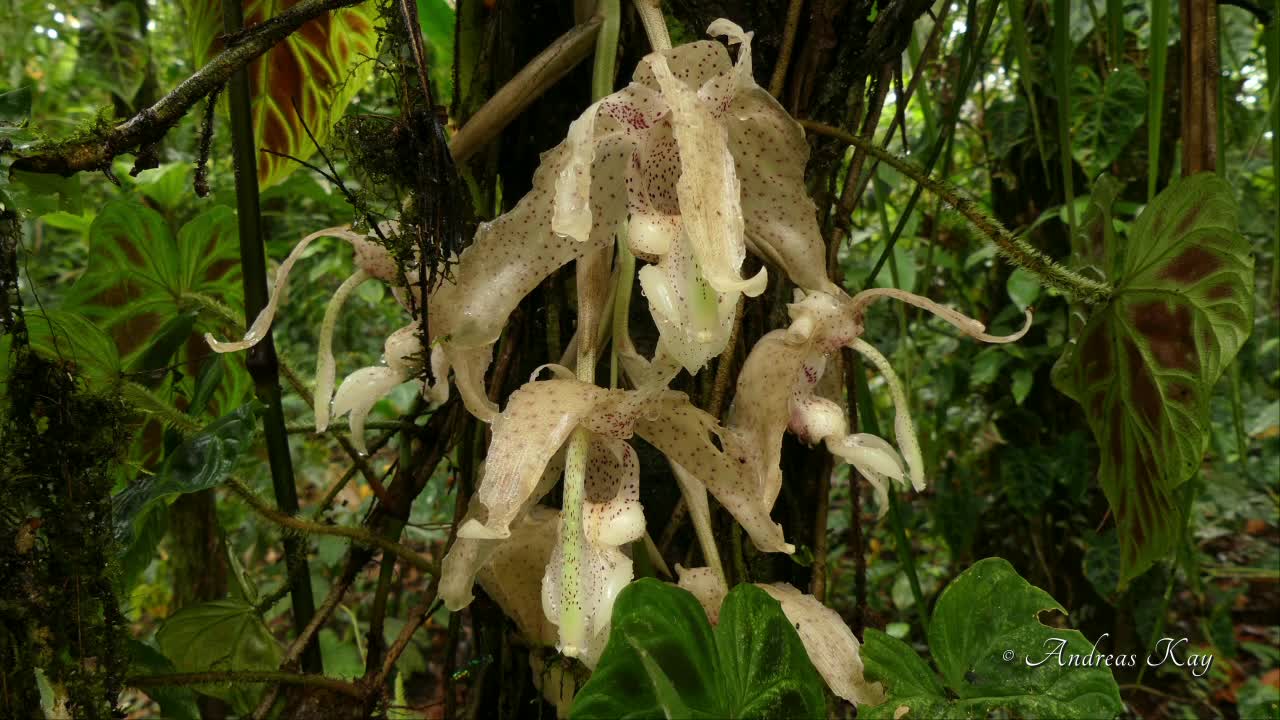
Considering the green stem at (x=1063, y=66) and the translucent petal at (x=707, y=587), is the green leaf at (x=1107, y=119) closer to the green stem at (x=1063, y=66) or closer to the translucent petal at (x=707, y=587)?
the green stem at (x=1063, y=66)

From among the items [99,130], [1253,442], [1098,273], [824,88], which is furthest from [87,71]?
[1253,442]

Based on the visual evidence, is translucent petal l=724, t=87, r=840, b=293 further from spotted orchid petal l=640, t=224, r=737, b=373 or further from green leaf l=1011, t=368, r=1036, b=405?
green leaf l=1011, t=368, r=1036, b=405

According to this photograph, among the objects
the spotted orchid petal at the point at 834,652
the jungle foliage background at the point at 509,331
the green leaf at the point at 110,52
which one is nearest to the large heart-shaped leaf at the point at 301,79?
the jungle foliage background at the point at 509,331

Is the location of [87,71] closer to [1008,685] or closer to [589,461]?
[589,461]

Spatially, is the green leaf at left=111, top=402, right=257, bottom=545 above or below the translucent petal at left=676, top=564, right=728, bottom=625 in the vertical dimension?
above

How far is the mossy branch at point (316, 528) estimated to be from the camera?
0.69 metres

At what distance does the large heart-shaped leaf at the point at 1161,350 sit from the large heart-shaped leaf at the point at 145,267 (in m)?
0.90

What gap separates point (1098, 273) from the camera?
2.50 feet

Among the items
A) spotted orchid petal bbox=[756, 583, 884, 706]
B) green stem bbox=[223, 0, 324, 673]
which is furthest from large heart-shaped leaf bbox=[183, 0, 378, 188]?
spotted orchid petal bbox=[756, 583, 884, 706]

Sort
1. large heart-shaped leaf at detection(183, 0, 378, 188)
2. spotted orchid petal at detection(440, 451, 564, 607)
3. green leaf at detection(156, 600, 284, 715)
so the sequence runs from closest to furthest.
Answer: spotted orchid petal at detection(440, 451, 564, 607), green leaf at detection(156, 600, 284, 715), large heart-shaped leaf at detection(183, 0, 378, 188)

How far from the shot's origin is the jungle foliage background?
2.12 feet

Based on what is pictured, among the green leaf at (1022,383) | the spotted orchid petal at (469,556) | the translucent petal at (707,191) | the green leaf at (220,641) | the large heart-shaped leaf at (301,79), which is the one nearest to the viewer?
the translucent petal at (707,191)

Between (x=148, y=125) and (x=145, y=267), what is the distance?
0.44 meters

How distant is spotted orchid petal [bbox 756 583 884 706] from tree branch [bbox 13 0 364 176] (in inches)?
19.2
